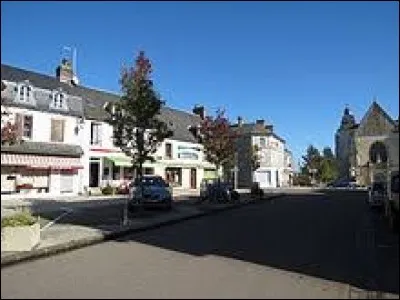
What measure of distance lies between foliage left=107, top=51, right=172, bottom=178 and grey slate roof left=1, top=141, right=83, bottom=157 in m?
14.8

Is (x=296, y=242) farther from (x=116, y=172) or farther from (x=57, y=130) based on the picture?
(x=116, y=172)

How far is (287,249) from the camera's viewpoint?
51.4ft

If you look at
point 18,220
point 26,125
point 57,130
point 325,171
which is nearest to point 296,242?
point 18,220

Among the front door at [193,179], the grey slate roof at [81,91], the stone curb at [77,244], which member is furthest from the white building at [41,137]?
the front door at [193,179]

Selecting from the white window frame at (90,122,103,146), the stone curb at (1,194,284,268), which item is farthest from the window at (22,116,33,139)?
the stone curb at (1,194,284,268)

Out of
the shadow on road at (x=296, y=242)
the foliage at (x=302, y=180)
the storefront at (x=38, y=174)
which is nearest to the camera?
the shadow on road at (x=296, y=242)

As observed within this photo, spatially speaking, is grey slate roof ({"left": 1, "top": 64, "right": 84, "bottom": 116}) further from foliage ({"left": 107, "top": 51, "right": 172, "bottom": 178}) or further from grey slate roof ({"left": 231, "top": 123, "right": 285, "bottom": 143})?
grey slate roof ({"left": 231, "top": 123, "right": 285, "bottom": 143})

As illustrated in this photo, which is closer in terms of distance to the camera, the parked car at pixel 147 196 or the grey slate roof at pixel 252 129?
the parked car at pixel 147 196

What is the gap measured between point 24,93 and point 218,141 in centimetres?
1403

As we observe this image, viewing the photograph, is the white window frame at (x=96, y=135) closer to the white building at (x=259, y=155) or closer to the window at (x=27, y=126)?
the window at (x=27, y=126)

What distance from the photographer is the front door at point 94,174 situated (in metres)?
50.5

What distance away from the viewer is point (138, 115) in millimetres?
26750

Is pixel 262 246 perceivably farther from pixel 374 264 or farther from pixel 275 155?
pixel 275 155

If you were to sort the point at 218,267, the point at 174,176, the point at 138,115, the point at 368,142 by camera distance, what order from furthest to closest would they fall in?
the point at 368,142 → the point at 174,176 → the point at 138,115 → the point at 218,267
